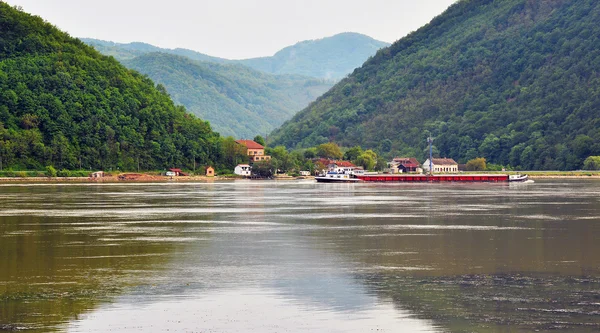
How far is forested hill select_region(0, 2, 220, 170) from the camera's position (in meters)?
158

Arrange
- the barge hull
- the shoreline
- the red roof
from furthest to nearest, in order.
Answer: the red roof, the barge hull, the shoreline

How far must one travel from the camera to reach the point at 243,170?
17550 centimetres

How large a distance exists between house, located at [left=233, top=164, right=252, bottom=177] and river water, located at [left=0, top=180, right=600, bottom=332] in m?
119

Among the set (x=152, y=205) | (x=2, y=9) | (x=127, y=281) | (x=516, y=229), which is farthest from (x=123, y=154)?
(x=127, y=281)

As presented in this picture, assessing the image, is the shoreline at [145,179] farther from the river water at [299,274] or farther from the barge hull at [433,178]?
the river water at [299,274]

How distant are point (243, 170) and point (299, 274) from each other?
14599 centimetres

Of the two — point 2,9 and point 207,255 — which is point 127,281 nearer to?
point 207,255

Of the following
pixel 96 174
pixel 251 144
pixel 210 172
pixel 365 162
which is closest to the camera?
pixel 96 174

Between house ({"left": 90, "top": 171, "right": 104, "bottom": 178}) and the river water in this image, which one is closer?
the river water

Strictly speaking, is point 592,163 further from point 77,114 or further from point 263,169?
point 77,114

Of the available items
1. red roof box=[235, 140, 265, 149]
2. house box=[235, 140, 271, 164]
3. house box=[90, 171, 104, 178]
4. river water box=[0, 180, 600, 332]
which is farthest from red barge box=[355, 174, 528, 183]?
river water box=[0, 180, 600, 332]

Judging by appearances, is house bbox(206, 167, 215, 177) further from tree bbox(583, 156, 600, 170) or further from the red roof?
tree bbox(583, 156, 600, 170)

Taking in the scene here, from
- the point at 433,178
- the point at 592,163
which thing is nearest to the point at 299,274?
the point at 433,178

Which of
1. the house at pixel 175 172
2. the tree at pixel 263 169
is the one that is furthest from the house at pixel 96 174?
the tree at pixel 263 169
